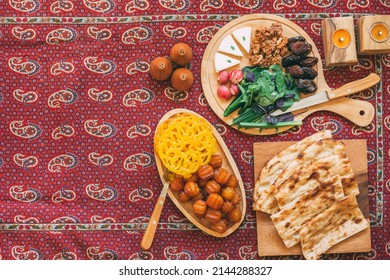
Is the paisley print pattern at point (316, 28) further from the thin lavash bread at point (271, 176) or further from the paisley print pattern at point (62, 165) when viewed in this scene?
the paisley print pattern at point (62, 165)

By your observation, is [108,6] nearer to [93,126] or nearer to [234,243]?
[93,126]

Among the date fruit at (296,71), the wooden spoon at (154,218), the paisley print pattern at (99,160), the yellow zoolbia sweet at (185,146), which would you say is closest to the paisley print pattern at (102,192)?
the paisley print pattern at (99,160)

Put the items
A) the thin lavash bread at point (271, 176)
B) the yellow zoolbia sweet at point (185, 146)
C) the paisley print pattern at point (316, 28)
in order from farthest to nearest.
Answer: the paisley print pattern at point (316, 28)
the thin lavash bread at point (271, 176)
the yellow zoolbia sweet at point (185, 146)

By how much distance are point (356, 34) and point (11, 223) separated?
201 centimetres

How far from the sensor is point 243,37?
279cm

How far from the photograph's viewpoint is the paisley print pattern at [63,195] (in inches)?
112

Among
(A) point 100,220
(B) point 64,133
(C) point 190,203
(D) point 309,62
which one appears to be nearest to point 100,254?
(A) point 100,220

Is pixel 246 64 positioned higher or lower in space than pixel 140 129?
higher

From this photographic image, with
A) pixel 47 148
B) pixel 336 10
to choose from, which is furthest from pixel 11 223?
pixel 336 10

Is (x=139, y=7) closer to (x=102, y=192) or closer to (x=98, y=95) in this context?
(x=98, y=95)

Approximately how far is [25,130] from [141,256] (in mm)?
872

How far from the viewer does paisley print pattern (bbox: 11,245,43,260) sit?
2.82 m

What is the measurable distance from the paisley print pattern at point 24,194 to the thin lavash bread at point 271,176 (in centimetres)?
111

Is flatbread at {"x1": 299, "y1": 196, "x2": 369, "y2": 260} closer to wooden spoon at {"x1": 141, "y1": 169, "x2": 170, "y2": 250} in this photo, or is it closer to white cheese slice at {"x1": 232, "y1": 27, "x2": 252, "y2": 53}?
wooden spoon at {"x1": 141, "y1": 169, "x2": 170, "y2": 250}
